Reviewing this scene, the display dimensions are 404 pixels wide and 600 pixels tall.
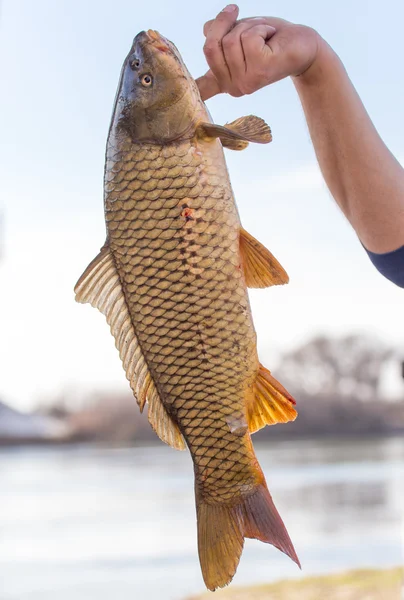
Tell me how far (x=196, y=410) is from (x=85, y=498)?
13.0m

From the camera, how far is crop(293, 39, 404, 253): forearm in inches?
43.4

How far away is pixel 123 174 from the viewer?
95 cm

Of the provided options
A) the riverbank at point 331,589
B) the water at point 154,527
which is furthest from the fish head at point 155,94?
the water at point 154,527

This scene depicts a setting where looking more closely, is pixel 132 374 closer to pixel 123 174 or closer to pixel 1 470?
pixel 123 174

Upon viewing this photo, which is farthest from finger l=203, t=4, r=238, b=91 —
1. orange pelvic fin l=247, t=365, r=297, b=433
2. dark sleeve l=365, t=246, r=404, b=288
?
dark sleeve l=365, t=246, r=404, b=288

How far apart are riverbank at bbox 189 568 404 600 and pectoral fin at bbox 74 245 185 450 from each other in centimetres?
534

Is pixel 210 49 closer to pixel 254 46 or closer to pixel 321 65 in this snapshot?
pixel 254 46

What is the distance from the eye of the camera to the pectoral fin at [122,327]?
96 centimetres

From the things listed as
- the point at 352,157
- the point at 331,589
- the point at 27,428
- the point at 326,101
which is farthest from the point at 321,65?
the point at 27,428

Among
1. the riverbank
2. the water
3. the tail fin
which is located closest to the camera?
the tail fin

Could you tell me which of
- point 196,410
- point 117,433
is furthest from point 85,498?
point 196,410

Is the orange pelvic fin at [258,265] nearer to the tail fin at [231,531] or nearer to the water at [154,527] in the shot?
the tail fin at [231,531]

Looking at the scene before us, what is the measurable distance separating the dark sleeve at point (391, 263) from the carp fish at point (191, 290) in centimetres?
44

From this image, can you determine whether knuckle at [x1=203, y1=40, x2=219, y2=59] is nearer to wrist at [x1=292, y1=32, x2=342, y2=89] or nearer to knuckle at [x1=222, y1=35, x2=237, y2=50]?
knuckle at [x1=222, y1=35, x2=237, y2=50]
